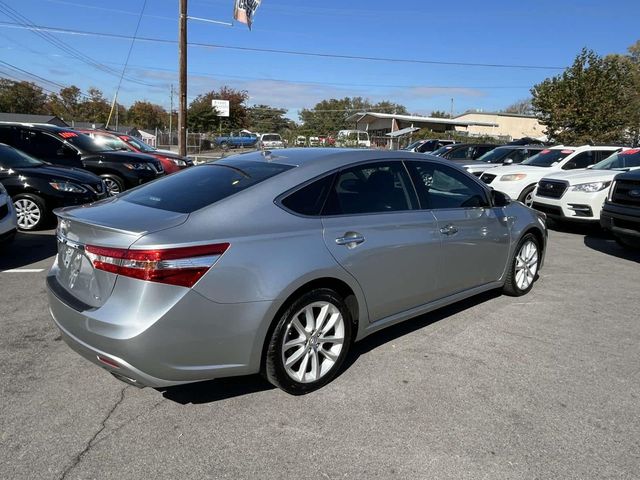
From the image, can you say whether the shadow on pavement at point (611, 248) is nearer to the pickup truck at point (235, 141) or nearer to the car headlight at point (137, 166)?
the car headlight at point (137, 166)

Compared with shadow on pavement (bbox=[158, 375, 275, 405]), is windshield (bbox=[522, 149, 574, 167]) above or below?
above

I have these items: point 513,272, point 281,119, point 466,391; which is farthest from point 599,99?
point 281,119

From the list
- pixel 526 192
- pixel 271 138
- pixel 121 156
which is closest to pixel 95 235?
pixel 121 156

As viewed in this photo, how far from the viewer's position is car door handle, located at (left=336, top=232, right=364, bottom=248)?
3475mm

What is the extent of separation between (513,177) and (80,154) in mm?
10113

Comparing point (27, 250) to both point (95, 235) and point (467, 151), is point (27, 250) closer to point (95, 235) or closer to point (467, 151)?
point (95, 235)

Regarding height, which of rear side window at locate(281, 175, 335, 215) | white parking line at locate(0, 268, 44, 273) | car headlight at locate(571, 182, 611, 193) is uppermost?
rear side window at locate(281, 175, 335, 215)

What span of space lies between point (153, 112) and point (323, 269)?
10301 cm

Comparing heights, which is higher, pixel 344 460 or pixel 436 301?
pixel 436 301

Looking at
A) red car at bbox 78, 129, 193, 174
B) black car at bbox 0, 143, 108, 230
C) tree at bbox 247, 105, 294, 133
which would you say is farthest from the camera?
tree at bbox 247, 105, 294, 133

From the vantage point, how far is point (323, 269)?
130 inches

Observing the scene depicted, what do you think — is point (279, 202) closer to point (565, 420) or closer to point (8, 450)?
point (8, 450)

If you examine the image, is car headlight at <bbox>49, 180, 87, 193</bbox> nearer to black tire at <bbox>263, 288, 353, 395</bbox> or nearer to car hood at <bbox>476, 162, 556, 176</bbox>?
black tire at <bbox>263, 288, 353, 395</bbox>

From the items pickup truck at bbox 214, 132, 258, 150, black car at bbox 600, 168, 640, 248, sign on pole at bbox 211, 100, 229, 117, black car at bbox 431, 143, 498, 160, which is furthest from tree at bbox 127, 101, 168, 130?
black car at bbox 600, 168, 640, 248
